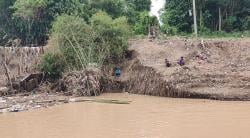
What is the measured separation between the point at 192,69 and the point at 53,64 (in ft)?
24.9

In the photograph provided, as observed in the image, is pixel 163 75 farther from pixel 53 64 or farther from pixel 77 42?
pixel 53 64

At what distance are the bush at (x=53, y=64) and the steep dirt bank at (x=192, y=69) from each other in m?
3.50

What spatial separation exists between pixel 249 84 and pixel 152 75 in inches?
196

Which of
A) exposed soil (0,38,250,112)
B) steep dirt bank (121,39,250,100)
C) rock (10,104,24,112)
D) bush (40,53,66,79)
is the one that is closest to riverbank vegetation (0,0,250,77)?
bush (40,53,66,79)

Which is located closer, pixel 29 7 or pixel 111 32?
pixel 111 32

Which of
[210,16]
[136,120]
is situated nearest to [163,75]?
[136,120]

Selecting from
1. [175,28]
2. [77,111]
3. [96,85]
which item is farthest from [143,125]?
[175,28]

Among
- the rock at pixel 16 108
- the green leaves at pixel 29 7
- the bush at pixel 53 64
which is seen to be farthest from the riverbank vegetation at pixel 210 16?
the rock at pixel 16 108

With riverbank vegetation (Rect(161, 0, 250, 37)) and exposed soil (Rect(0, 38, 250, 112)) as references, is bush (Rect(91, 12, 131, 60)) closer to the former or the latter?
exposed soil (Rect(0, 38, 250, 112))

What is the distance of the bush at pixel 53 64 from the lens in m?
24.3

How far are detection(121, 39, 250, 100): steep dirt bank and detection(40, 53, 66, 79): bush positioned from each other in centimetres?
350

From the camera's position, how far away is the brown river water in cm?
1238

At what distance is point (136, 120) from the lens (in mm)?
14594

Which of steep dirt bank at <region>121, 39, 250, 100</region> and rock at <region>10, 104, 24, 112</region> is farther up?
steep dirt bank at <region>121, 39, 250, 100</region>
